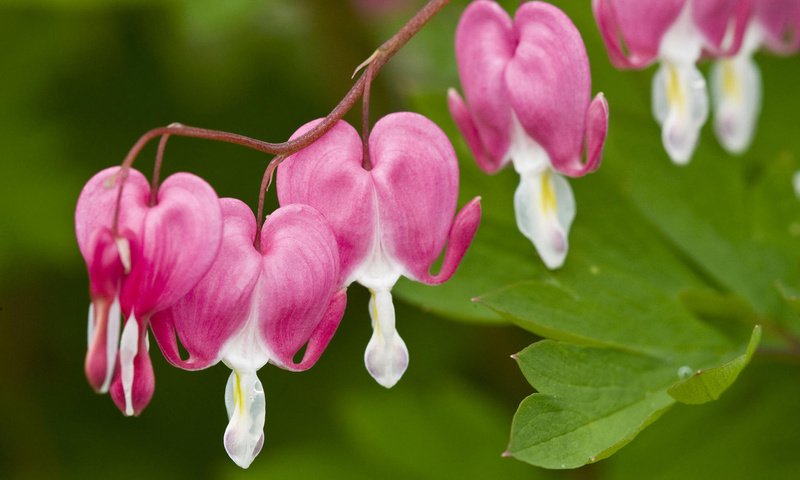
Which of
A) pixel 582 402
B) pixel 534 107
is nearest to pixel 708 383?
pixel 582 402

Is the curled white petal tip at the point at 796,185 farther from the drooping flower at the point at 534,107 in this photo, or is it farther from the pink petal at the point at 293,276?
the pink petal at the point at 293,276

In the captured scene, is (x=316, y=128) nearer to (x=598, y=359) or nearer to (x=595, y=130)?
(x=595, y=130)

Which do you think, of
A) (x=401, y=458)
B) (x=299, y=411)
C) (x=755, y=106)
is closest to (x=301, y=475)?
(x=401, y=458)

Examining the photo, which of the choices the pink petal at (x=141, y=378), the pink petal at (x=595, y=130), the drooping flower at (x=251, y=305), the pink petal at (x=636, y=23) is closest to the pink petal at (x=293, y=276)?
the drooping flower at (x=251, y=305)

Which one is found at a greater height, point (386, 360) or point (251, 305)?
point (251, 305)

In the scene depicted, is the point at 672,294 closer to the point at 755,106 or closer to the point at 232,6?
the point at 755,106

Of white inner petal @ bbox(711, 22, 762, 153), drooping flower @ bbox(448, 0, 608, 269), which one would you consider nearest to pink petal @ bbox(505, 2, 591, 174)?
drooping flower @ bbox(448, 0, 608, 269)

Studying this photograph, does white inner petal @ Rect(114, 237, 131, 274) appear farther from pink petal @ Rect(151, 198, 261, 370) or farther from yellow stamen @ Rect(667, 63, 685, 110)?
yellow stamen @ Rect(667, 63, 685, 110)
